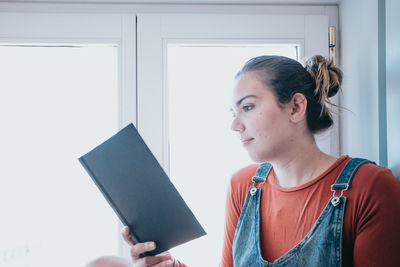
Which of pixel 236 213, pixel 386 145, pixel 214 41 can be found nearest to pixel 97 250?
pixel 236 213

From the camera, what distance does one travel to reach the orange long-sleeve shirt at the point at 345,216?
0.79m

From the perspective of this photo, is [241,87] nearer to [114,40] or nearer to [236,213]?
[236,213]

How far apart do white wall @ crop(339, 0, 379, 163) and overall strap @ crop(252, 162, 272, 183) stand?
33cm

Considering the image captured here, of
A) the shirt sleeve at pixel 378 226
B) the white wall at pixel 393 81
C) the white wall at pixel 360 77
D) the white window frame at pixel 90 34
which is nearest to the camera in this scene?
the shirt sleeve at pixel 378 226

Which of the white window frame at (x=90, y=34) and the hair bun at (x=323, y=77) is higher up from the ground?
the white window frame at (x=90, y=34)

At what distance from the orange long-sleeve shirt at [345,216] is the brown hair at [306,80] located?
6.0 inches

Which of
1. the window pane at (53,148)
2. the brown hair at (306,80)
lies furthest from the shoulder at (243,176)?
the window pane at (53,148)

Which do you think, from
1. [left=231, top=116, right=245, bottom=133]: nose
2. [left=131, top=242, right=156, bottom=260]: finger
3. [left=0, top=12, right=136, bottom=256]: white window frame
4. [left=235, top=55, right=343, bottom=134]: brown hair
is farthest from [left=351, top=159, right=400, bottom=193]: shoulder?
[left=0, top=12, right=136, bottom=256]: white window frame

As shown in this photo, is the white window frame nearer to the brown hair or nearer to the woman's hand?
the woman's hand

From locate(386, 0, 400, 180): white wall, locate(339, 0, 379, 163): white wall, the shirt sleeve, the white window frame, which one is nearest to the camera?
the shirt sleeve

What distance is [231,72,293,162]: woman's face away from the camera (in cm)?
91

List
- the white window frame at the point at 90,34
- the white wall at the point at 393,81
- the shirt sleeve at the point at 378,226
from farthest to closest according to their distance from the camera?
the white window frame at the point at 90,34
the white wall at the point at 393,81
the shirt sleeve at the point at 378,226

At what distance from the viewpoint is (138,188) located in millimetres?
827

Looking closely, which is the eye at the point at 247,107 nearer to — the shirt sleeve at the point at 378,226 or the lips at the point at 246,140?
the lips at the point at 246,140
